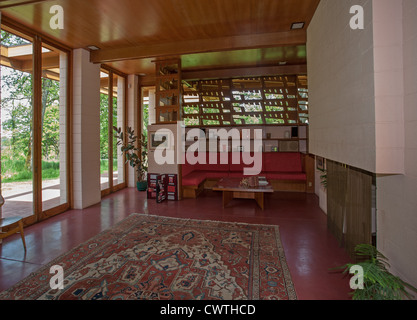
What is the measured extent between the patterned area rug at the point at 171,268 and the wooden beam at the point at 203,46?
321cm

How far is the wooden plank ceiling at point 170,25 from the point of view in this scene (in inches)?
127

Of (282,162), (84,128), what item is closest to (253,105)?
(282,162)

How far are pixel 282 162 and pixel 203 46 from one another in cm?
383

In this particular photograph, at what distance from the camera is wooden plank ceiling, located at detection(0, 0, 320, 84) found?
3.24m

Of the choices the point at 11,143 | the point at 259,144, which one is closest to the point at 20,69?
the point at 11,143

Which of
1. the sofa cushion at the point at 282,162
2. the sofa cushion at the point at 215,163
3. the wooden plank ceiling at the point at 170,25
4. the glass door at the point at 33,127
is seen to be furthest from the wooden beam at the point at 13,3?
the sofa cushion at the point at 282,162

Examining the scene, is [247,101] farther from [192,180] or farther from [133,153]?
[133,153]

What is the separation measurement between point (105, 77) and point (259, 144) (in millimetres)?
4638

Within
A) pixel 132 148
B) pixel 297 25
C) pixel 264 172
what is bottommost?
pixel 264 172

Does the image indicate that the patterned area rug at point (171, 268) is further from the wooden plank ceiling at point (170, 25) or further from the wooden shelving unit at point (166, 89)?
the wooden plank ceiling at point (170, 25)

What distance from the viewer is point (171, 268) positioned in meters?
2.44

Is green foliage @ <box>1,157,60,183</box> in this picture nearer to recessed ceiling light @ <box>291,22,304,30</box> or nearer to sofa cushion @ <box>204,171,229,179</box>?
sofa cushion @ <box>204,171,229,179</box>

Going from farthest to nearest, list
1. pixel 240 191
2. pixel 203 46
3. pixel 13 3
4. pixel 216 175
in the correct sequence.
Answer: pixel 216 175
pixel 240 191
pixel 203 46
pixel 13 3

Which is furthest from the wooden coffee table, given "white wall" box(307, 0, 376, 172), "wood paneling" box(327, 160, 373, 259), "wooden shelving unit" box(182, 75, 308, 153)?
"wooden shelving unit" box(182, 75, 308, 153)
